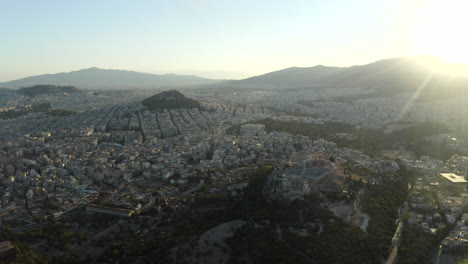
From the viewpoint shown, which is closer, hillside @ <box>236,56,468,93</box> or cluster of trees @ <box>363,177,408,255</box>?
cluster of trees @ <box>363,177,408,255</box>

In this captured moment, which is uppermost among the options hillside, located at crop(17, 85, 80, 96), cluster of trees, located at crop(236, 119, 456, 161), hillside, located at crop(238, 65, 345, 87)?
hillside, located at crop(238, 65, 345, 87)

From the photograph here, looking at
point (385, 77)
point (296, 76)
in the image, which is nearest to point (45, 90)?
point (296, 76)

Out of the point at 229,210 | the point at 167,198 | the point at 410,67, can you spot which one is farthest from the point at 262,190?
the point at 410,67

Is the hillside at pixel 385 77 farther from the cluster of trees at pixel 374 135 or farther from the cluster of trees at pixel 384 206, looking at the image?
the cluster of trees at pixel 384 206

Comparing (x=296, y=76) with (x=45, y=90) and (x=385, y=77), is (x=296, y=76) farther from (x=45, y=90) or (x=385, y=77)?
(x=45, y=90)

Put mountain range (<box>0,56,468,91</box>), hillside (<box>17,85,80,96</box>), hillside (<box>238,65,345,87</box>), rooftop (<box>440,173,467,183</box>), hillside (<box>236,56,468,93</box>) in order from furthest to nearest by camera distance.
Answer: hillside (<box>238,65,345,87</box>) → hillside (<box>17,85,80,96</box>) → mountain range (<box>0,56,468,91</box>) → hillside (<box>236,56,468,93</box>) → rooftop (<box>440,173,467,183</box>)

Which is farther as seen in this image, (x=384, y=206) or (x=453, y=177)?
(x=453, y=177)

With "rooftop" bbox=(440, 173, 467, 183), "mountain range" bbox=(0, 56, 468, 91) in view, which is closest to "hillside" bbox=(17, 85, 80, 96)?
"mountain range" bbox=(0, 56, 468, 91)

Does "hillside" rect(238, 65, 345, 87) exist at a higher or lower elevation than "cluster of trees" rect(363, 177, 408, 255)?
higher

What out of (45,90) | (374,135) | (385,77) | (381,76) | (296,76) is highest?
(381,76)

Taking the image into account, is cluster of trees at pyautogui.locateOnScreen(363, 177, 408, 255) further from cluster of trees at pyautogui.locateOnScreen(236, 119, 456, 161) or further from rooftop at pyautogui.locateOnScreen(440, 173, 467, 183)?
cluster of trees at pyautogui.locateOnScreen(236, 119, 456, 161)
